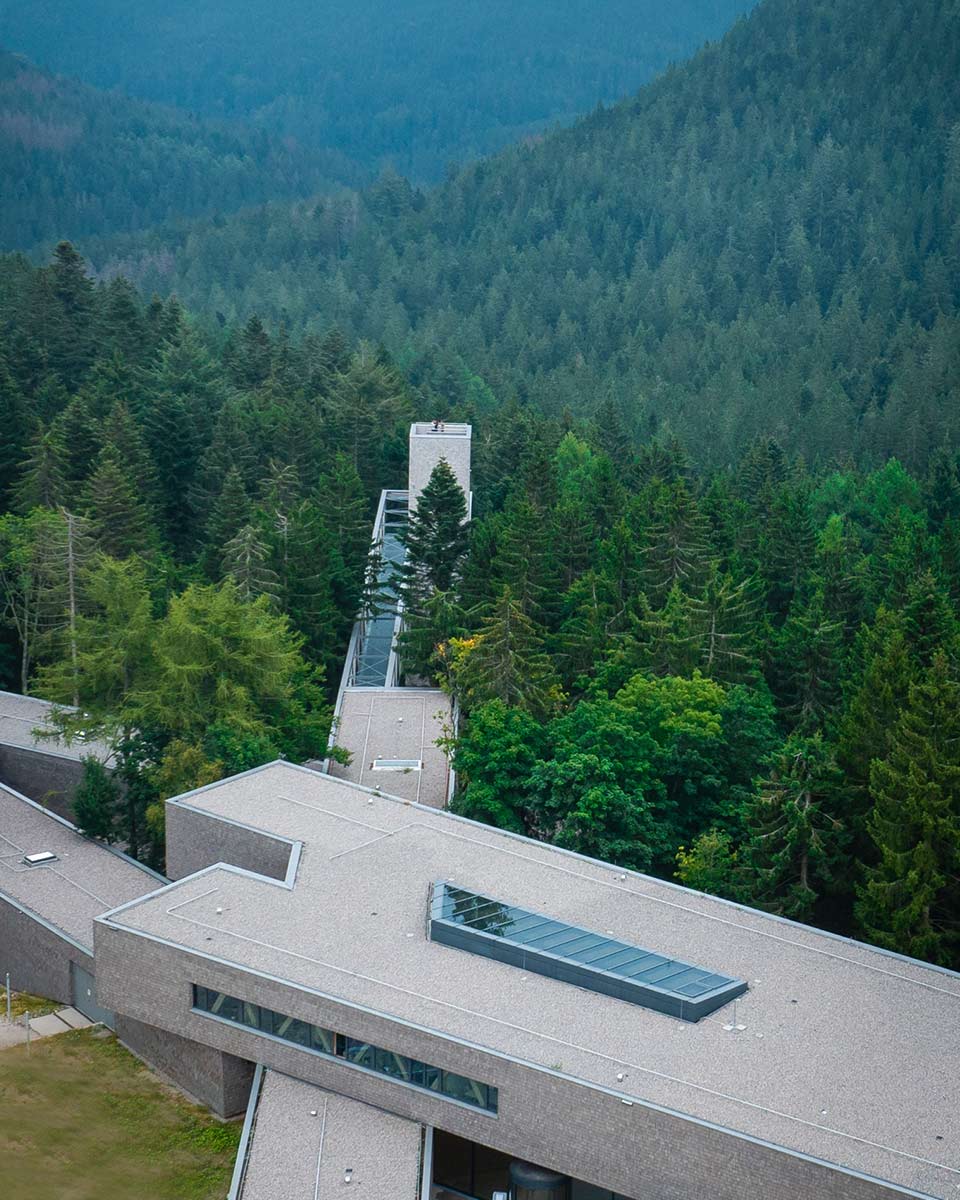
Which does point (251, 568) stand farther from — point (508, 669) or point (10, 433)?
point (10, 433)

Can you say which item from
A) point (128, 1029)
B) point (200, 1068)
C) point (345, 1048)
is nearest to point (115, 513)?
point (128, 1029)

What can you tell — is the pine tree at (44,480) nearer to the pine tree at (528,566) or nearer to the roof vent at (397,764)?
the pine tree at (528,566)

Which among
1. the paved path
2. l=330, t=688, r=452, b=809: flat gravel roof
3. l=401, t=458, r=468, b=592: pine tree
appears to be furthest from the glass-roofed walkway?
the paved path

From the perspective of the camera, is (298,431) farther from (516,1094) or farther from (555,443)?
(516,1094)

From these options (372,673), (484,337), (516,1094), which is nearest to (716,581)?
(372,673)

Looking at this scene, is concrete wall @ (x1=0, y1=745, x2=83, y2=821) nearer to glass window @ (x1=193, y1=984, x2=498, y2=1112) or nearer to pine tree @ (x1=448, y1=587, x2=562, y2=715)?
pine tree @ (x1=448, y1=587, x2=562, y2=715)
